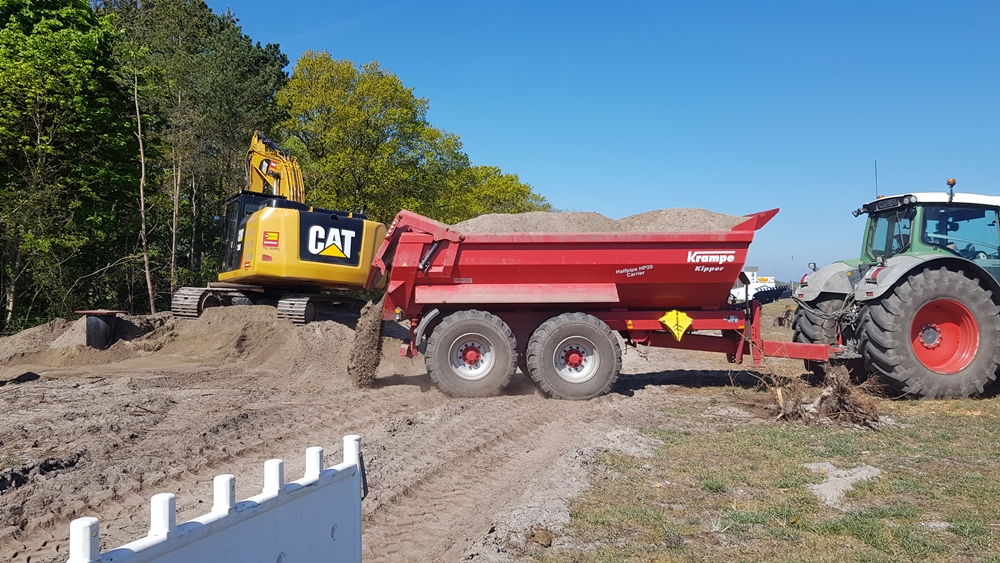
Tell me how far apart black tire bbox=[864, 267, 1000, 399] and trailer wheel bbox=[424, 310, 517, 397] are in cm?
453

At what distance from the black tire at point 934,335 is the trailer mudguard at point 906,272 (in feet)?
0.42

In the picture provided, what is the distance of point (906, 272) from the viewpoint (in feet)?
28.9

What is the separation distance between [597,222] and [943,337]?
4804mm

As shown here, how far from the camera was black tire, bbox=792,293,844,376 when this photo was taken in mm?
9891

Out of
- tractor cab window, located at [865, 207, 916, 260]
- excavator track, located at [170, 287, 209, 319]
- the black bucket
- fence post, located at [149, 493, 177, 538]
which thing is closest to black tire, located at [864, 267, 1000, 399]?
tractor cab window, located at [865, 207, 916, 260]

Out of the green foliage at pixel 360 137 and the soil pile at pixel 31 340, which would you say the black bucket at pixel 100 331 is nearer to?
the soil pile at pixel 31 340

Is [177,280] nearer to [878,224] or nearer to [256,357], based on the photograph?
[256,357]

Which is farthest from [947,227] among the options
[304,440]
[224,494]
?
[224,494]

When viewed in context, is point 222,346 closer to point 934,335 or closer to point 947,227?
point 934,335

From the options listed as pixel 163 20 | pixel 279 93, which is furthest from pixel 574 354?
pixel 163 20

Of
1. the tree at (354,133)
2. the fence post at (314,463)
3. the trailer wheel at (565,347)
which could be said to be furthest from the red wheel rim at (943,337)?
the tree at (354,133)

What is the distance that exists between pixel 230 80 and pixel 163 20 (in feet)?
24.9

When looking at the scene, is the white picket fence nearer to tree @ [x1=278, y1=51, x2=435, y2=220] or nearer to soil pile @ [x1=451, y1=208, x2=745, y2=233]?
soil pile @ [x1=451, y1=208, x2=745, y2=233]

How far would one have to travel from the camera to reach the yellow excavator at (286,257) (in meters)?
13.3
